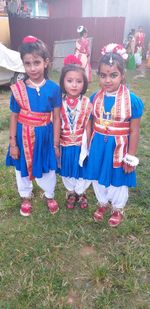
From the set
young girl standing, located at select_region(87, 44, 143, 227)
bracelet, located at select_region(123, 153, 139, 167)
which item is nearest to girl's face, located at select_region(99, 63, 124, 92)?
young girl standing, located at select_region(87, 44, 143, 227)

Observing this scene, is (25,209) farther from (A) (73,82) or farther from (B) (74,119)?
(A) (73,82)

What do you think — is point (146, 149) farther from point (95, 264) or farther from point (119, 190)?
point (95, 264)

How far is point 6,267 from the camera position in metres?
2.53

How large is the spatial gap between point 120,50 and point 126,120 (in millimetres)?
567

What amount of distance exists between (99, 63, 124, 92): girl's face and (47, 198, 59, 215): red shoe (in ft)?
4.37

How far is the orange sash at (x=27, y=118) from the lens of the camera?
265cm

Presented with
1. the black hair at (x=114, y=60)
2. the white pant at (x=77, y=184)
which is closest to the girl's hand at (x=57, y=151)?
the white pant at (x=77, y=184)

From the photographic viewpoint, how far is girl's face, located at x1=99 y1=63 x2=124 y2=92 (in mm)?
2459

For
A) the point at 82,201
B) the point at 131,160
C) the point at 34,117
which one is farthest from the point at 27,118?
the point at 82,201

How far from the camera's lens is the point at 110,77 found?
248cm

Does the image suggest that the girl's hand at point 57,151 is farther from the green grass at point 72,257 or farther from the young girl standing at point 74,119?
the green grass at point 72,257

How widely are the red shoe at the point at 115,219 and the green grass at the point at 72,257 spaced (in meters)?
0.06

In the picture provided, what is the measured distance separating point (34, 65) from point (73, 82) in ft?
1.16

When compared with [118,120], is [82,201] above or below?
below
